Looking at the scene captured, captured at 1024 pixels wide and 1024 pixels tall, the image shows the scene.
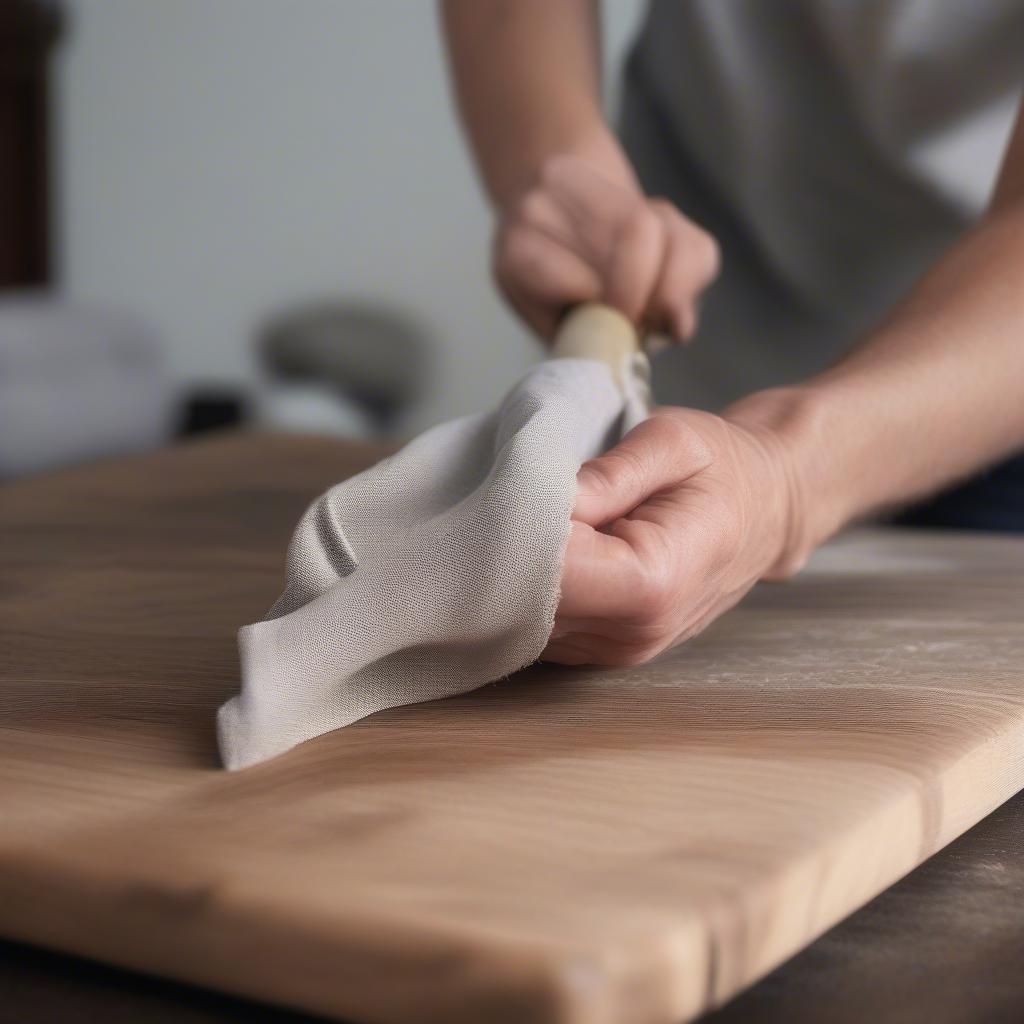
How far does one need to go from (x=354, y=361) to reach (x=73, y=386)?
3.29ft

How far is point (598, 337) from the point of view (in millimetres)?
736

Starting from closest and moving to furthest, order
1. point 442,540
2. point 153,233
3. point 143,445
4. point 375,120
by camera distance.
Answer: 1. point 442,540
2. point 143,445
3. point 375,120
4. point 153,233

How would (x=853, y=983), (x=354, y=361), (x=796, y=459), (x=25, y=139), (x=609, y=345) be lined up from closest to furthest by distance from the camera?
1. (x=853, y=983)
2. (x=796, y=459)
3. (x=609, y=345)
4. (x=354, y=361)
5. (x=25, y=139)

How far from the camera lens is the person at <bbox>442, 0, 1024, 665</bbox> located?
507 millimetres

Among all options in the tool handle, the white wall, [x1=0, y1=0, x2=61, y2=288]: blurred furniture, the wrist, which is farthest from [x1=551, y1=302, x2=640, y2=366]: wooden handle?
[x1=0, y1=0, x2=61, y2=288]: blurred furniture

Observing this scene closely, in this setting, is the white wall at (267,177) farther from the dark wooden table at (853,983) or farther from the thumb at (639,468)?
the dark wooden table at (853,983)

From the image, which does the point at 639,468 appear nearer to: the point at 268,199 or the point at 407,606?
the point at 407,606

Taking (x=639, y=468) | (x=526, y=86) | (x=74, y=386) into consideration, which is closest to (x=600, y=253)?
(x=526, y=86)

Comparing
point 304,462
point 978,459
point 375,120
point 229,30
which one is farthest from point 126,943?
point 229,30

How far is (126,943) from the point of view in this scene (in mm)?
352

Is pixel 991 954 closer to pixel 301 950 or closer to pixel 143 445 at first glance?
pixel 301 950

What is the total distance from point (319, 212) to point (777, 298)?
90.5 inches

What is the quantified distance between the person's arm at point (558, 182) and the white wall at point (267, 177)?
6.33 feet

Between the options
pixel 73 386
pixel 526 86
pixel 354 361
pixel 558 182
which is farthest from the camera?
pixel 354 361
